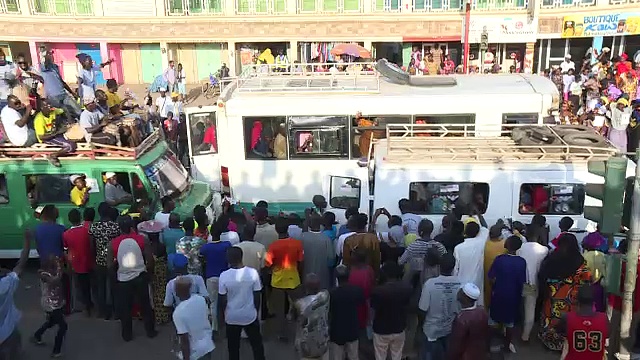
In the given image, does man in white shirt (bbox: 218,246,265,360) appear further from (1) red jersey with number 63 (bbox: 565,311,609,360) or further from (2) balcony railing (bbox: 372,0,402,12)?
(2) balcony railing (bbox: 372,0,402,12)

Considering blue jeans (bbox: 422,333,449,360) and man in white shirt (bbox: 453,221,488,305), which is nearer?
blue jeans (bbox: 422,333,449,360)

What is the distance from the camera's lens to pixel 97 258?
26.3 feet

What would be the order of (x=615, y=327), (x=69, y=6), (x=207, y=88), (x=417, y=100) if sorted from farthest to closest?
(x=69, y=6), (x=207, y=88), (x=417, y=100), (x=615, y=327)

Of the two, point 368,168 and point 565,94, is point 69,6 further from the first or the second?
point 368,168

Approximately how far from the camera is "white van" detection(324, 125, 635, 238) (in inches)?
320

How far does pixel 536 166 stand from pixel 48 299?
6.24 m

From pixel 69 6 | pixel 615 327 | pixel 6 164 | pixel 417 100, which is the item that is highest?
pixel 69 6

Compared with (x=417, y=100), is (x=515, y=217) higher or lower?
lower

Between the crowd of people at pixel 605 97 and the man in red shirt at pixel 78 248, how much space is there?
10.2 m

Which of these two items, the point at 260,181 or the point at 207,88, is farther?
the point at 207,88

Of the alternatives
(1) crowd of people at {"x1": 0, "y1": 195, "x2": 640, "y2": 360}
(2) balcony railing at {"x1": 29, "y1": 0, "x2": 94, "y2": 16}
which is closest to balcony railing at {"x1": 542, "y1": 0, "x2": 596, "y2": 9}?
(2) balcony railing at {"x1": 29, "y1": 0, "x2": 94, "y2": 16}

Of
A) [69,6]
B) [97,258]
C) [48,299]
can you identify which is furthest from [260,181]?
[69,6]

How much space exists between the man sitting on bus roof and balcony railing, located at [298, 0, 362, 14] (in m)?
16.5

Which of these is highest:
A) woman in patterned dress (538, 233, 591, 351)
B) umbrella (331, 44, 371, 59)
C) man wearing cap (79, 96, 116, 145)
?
umbrella (331, 44, 371, 59)
